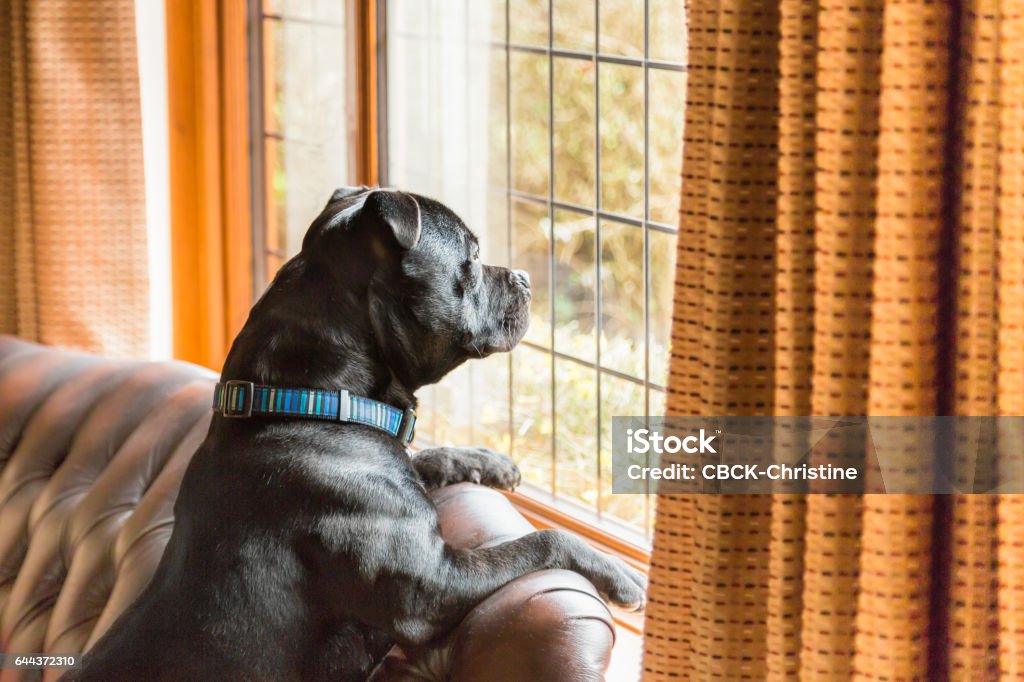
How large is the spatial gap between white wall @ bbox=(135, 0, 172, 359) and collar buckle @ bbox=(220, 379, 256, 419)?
55.9 inches

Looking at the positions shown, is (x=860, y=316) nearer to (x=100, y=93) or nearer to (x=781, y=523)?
(x=781, y=523)

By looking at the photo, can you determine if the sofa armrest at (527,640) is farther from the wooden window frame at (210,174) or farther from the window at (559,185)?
the wooden window frame at (210,174)

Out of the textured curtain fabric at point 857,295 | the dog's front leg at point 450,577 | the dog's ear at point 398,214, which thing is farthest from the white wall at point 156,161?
the textured curtain fabric at point 857,295

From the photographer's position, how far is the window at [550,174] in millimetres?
2039

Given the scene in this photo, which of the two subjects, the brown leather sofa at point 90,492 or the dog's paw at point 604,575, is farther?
the brown leather sofa at point 90,492

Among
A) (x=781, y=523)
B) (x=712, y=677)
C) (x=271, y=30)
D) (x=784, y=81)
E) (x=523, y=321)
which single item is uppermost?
(x=271, y=30)

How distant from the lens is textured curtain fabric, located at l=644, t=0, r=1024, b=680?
3.22 ft

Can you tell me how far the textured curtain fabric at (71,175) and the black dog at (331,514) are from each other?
1221 millimetres

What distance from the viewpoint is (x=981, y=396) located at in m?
1.01

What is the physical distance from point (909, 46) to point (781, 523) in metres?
0.47

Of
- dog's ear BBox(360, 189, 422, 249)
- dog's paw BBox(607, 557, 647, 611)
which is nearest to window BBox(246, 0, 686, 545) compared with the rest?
dog's paw BBox(607, 557, 647, 611)

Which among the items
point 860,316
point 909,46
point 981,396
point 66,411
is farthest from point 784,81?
point 66,411

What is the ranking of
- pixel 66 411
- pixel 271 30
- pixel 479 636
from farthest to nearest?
pixel 271 30 → pixel 66 411 → pixel 479 636

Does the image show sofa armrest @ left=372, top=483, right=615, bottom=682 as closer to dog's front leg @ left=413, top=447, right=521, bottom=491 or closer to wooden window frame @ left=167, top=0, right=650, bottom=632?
dog's front leg @ left=413, top=447, right=521, bottom=491
